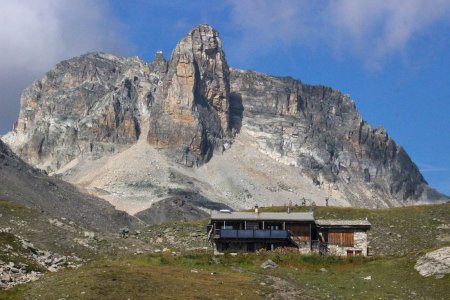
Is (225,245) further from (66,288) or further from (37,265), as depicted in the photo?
(66,288)

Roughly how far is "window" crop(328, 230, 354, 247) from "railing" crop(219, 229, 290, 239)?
282 inches


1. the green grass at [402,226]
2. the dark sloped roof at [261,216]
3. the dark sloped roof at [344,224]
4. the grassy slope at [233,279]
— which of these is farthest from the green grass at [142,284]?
the green grass at [402,226]

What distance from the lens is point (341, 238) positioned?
8269 cm

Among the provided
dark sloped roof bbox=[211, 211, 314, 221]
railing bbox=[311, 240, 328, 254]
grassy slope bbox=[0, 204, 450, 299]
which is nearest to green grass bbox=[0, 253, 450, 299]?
grassy slope bbox=[0, 204, 450, 299]

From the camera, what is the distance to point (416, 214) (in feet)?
343

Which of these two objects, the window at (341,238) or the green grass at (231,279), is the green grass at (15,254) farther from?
the window at (341,238)

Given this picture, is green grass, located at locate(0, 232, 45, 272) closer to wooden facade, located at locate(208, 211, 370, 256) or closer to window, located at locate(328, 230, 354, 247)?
wooden facade, located at locate(208, 211, 370, 256)

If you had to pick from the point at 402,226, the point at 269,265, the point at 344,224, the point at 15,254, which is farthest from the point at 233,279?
the point at 402,226

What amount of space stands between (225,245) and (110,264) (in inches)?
972

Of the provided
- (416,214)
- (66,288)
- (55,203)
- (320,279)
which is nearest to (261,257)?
(320,279)

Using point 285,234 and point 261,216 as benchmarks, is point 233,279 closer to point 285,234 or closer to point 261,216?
point 285,234

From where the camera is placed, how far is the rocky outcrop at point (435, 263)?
55.5 metres

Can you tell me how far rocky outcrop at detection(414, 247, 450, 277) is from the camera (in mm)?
55484

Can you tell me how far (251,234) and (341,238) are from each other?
11684 mm
